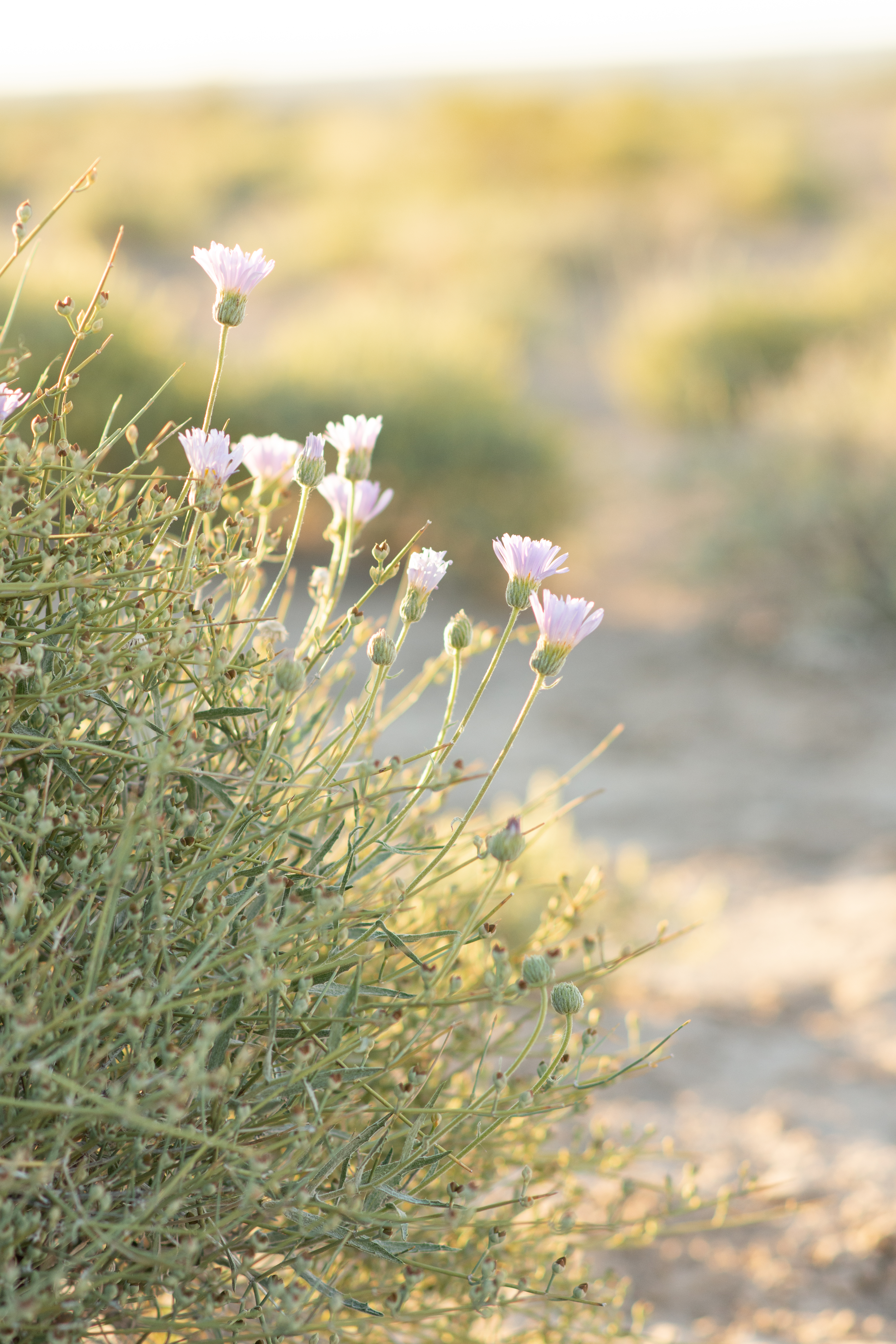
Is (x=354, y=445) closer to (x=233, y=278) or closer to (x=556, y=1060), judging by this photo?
(x=233, y=278)

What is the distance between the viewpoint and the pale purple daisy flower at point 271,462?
123cm

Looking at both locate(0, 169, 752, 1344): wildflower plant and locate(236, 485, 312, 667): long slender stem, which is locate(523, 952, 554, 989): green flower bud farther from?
locate(236, 485, 312, 667): long slender stem

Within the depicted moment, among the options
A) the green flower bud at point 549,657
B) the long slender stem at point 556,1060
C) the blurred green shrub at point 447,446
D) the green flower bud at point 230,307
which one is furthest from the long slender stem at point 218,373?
the blurred green shrub at point 447,446

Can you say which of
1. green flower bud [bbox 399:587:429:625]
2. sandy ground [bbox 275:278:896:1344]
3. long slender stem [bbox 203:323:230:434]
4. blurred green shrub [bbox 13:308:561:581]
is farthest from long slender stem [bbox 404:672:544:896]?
blurred green shrub [bbox 13:308:561:581]

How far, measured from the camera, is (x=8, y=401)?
1.03 meters

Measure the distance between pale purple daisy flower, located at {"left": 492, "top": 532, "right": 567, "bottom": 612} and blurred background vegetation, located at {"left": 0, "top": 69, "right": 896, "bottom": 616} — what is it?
4174 mm

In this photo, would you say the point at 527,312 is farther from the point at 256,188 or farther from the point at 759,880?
the point at 256,188

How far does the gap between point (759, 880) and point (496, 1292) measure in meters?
3.37

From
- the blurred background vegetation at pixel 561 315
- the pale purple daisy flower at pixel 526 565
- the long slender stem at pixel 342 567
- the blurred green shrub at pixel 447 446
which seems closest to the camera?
the pale purple daisy flower at pixel 526 565

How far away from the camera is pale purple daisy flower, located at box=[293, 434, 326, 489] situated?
42.4 inches

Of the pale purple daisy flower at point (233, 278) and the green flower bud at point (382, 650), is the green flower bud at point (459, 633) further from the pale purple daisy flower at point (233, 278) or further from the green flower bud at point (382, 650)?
the pale purple daisy flower at point (233, 278)

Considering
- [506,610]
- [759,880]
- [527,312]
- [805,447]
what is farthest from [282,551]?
[527,312]

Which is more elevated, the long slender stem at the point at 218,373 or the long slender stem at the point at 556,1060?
the long slender stem at the point at 218,373

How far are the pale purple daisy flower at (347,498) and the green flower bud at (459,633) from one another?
0.71ft
